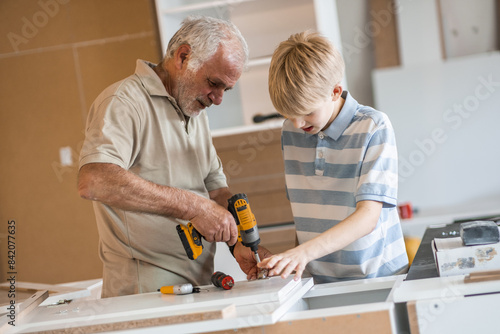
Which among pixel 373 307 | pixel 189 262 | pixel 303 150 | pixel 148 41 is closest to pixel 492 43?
pixel 148 41

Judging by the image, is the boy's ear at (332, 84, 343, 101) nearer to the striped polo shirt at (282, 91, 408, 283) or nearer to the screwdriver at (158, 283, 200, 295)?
the striped polo shirt at (282, 91, 408, 283)

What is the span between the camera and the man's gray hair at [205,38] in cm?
178

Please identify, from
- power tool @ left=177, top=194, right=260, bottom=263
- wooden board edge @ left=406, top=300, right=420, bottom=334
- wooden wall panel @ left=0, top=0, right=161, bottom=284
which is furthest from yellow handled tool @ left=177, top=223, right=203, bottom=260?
wooden wall panel @ left=0, top=0, right=161, bottom=284

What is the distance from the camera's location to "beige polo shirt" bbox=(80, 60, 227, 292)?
5.48 ft

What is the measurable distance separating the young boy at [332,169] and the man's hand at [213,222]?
0.23 meters

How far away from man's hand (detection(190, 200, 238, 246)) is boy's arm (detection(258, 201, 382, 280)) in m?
0.25

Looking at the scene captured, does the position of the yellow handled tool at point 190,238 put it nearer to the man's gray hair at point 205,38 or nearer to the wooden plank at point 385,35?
the man's gray hair at point 205,38

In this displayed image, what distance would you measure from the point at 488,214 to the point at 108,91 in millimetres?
2460

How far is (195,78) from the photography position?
181cm

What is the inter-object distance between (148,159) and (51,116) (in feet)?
8.13

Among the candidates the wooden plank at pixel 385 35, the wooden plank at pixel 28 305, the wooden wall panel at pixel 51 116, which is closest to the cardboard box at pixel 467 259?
the wooden plank at pixel 28 305

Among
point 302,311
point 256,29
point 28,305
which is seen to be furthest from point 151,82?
point 256,29

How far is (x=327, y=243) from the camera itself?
1.40 meters

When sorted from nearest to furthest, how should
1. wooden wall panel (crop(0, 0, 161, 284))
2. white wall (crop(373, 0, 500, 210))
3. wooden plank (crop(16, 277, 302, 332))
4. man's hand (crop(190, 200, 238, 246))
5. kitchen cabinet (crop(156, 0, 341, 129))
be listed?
1. wooden plank (crop(16, 277, 302, 332))
2. man's hand (crop(190, 200, 238, 246))
3. kitchen cabinet (crop(156, 0, 341, 129))
4. white wall (crop(373, 0, 500, 210))
5. wooden wall panel (crop(0, 0, 161, 284))
